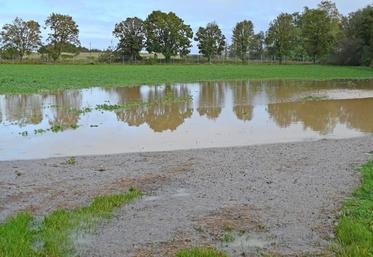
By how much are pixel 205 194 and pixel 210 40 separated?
333 ft

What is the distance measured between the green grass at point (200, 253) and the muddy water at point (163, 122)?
6730mm

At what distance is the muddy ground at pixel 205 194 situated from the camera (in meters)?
5.24

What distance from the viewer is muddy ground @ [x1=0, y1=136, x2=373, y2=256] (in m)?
5.24

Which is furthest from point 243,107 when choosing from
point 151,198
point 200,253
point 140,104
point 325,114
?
point 200,253

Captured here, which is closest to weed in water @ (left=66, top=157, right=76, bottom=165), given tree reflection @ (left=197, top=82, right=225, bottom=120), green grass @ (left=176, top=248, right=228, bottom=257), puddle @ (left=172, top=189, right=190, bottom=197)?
puddle @ (left=172, top=189, right=190, bottom=197)

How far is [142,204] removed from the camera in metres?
6.60

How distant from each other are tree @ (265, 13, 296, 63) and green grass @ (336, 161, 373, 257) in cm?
9669

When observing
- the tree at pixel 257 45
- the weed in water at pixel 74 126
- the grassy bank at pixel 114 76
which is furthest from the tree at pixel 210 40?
the weed in water at pixel 74 126

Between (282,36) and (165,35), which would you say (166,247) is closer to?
(165,35)

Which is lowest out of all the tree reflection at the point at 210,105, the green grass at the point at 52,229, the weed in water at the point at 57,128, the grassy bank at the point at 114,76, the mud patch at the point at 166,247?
the mud patch at the point at 166,247

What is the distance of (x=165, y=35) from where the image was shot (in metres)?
99.9

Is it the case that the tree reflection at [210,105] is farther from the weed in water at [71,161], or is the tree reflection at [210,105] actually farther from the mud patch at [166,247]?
the mud patch at [166,247]

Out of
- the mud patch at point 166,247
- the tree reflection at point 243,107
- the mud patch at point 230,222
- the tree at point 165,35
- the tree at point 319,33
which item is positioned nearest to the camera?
the mud patch at point 166,247

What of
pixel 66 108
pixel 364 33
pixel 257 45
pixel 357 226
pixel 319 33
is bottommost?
pixel 357 226
